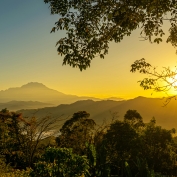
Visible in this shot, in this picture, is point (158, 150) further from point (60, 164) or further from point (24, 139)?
point (60, 164)

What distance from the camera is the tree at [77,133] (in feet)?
77.7

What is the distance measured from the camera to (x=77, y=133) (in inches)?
1009

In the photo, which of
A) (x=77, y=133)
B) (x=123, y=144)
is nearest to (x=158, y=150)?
(x=123, y=144)

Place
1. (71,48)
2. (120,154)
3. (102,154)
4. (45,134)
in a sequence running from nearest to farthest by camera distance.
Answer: (71,48)
(102,154)
(45,134)
(120,154)

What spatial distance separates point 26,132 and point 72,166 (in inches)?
466

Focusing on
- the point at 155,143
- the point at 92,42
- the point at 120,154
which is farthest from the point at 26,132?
the point at 92,42

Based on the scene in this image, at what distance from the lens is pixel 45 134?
19.6m

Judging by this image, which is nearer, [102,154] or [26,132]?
[102,154]

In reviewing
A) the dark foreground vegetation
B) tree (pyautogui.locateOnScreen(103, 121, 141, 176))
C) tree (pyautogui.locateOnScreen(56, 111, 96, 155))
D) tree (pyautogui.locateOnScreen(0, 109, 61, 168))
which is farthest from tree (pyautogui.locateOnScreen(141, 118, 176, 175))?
tree (pyautogui.locateOnScreen(0, 109, 61, 168))

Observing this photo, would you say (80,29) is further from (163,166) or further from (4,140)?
(163,166)

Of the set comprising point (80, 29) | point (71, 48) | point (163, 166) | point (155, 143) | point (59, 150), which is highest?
point (80, 29)

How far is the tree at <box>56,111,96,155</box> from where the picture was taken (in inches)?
932

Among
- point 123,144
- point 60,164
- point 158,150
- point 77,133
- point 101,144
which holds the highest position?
point 60,164

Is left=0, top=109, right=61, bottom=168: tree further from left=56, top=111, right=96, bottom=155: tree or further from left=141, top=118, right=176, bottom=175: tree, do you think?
left=141, top=118, right=176, bottom=175: tree
